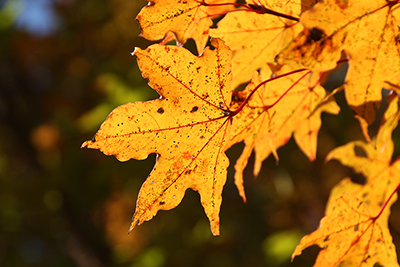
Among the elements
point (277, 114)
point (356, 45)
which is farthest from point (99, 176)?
point (356, 45)

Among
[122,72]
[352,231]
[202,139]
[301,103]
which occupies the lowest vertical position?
[122,72]

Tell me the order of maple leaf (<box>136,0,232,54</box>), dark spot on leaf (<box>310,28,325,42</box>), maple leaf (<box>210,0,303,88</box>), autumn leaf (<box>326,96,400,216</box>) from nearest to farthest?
1. dark spot on leaf (<box>310,28,325,42</box>)
2. maple leaf (<box>136,0,232,54</box>)
3. maple leaf (<box>210,0,303,88</box>)
4. autumn leaf (<box>326,96,400,216</box>)

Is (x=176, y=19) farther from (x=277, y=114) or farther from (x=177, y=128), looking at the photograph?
(x=277, y=114)

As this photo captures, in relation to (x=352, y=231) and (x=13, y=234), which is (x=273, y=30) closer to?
(x=352, y=231)

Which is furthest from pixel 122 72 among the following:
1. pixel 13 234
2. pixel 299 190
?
pixel 13 234

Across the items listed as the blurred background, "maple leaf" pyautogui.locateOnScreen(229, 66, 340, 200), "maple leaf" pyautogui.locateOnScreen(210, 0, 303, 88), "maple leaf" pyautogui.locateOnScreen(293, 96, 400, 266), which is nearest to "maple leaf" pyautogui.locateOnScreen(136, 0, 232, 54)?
"maple leaf" pyautogui.locateOnScreen(210, 0, 303, 88)

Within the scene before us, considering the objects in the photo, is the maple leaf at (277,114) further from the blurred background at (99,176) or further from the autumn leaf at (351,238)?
the blurred background at (99,176)

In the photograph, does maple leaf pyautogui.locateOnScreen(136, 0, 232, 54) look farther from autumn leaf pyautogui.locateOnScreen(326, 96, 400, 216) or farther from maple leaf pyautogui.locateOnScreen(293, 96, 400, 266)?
autumn leaf pyautogui.locateOnScreen(326, 96, 400, 216)
